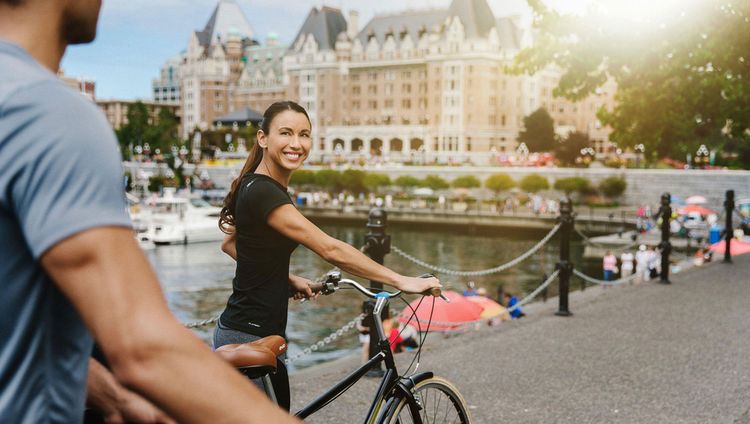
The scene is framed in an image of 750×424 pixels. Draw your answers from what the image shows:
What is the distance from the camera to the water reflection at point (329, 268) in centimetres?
2047

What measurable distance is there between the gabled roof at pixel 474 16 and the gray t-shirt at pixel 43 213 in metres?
86.9

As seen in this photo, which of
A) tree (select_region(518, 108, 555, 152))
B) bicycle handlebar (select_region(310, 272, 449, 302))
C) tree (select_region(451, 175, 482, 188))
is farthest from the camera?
tree (select_region(518, 108, 555, 152))

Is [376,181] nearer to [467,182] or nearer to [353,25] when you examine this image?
[467,182]

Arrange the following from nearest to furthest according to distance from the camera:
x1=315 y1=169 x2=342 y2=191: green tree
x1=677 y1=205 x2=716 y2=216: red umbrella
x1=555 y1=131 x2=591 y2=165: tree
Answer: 1. x1=677 y1=205 x2=716 y2=216: red umbrella
2. x1=315 y1=169 x2=342 y2=191: green tree
3. x1=555 y1=131 x2=591 y2=165: tree

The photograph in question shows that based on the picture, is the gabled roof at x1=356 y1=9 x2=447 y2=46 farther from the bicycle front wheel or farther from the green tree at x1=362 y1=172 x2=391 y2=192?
the bicycle front wheel

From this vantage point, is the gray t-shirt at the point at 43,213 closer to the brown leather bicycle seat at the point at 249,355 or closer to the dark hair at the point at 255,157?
the brown leather bicycle seat at the point at 249,355

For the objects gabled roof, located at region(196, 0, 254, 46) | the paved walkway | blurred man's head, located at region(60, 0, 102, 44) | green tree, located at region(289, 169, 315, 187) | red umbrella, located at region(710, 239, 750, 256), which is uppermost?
gabled roof, located at region(196, 0, 254, 46)

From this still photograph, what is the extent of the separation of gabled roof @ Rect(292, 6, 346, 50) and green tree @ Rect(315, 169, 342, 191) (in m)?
39.9

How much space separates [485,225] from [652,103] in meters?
31.2

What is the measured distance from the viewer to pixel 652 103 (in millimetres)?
14211

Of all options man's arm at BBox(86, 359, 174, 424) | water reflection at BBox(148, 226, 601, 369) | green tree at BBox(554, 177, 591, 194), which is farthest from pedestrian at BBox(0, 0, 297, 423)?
green tree at BBox(554, 177, 591, 194)

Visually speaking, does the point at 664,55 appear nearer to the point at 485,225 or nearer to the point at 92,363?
the point at 92,363

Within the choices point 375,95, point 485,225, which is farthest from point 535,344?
point 375,95

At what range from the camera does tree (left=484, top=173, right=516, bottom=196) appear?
170ft
